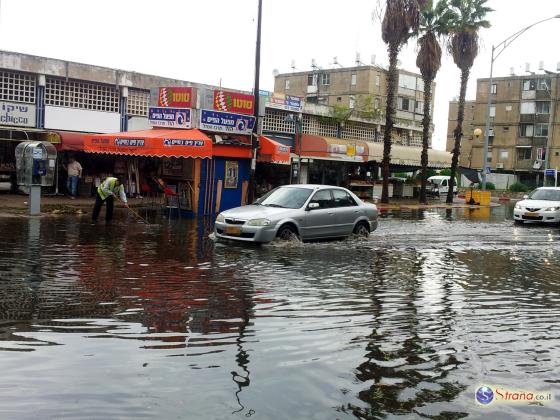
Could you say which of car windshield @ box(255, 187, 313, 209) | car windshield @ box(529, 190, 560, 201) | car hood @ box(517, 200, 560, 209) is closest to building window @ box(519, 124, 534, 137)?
car windshield @ box(529, 190, 560, 201)

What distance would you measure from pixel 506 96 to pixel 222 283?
71.9m

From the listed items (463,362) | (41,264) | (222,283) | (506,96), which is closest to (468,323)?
(463,362)

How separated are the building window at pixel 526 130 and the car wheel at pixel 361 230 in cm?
6352

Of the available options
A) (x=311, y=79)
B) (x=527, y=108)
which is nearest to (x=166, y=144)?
(x=311, y=79)

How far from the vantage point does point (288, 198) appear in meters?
13.8

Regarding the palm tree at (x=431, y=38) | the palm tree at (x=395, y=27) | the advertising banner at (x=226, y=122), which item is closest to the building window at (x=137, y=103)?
the advertising banner at (x=226, y=122)

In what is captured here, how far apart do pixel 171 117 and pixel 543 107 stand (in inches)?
2408

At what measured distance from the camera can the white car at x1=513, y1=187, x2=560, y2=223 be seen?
21.3 meters

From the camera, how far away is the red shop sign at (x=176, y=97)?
2066cm

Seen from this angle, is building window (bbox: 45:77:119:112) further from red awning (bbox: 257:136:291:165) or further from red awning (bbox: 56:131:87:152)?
red awning (bbox: 257:136:291:165)

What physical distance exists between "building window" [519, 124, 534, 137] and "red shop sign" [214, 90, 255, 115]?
5837 centimetres

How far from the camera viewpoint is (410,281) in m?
9.47

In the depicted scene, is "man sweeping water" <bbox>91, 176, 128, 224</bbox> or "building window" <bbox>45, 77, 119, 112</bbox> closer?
"man sweeping water" <bbox>91, 176, 128, 224</bbox>

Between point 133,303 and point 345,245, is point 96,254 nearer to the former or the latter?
point 133,303
